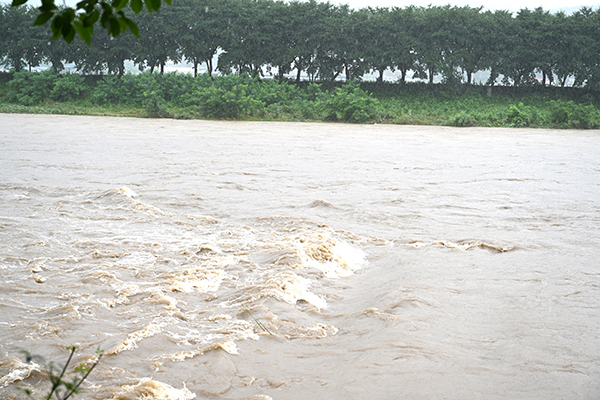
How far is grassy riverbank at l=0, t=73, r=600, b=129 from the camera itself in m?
23.5

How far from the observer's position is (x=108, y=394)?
3.79 m

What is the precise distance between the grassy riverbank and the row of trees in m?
0.93

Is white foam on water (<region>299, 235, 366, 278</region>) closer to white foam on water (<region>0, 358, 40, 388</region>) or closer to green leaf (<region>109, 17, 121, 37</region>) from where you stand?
white foam on water (<region>0, 358, 40, 388</region>)

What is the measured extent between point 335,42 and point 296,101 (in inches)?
181

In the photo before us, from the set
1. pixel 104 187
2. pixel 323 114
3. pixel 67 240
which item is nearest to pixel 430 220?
pixel 67 240

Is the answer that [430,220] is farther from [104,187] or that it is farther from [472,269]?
[104,187]

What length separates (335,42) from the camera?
2797 cm

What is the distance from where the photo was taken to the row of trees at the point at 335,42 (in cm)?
2681

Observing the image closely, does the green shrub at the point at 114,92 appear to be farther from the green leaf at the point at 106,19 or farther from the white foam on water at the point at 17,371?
the green leaf at the point at 106,19

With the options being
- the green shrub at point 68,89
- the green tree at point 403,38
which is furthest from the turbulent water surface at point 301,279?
the green tree at point 403,38

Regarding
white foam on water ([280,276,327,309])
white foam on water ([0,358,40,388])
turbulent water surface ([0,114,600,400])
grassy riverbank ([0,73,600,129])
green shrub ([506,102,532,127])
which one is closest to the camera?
white foam on water ([0,358,40,388])

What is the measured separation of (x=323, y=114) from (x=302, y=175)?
1277 centimetres

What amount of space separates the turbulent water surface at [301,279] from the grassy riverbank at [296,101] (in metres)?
10.9

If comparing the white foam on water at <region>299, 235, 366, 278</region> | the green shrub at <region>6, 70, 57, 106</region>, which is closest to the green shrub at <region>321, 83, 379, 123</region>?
the green shrub at <region>6, 70, 57, 106</region>
